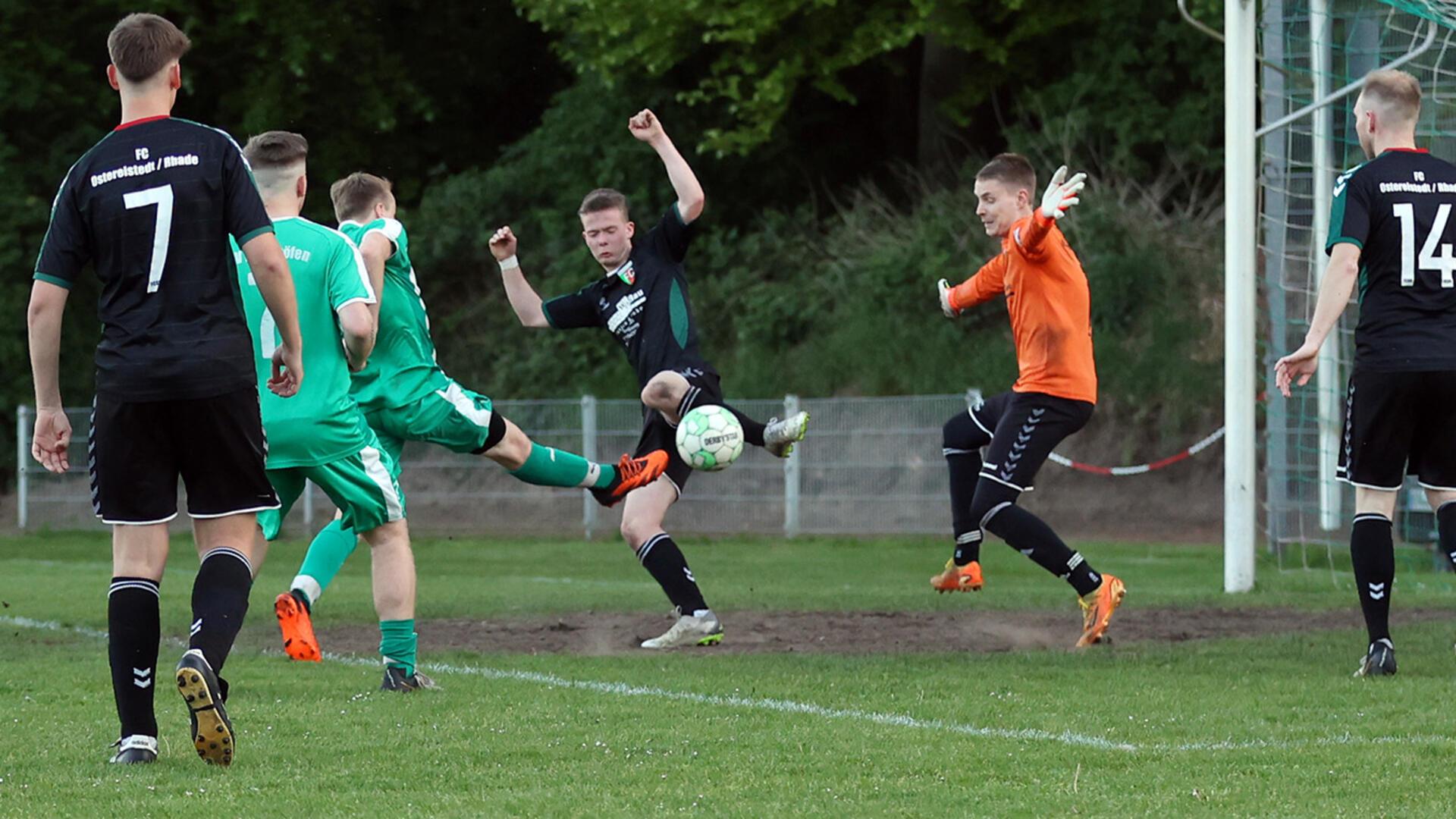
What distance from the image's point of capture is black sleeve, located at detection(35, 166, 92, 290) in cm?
520

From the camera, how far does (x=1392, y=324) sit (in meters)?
7.15

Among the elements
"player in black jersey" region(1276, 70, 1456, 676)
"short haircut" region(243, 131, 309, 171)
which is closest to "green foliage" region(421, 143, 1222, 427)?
"player in black jersey" region(1276, 70, 1456, 676)

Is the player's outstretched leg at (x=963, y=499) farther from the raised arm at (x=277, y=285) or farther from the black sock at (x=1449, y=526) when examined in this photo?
the raised arm at (x=277, y=285)

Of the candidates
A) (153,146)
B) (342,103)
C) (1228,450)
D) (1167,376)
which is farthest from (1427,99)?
(342,103)

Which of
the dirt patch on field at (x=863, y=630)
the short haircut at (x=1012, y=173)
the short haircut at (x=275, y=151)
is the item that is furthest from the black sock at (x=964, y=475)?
the short haircut at (x=275, y=151)

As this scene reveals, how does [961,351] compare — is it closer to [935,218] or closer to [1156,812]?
[935,218]

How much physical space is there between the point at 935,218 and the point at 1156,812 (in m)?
21.2

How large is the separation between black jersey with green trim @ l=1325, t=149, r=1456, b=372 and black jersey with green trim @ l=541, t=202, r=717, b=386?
298 centimetres

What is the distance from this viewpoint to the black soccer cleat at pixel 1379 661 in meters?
7.09

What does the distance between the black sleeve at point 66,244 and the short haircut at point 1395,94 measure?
4896 mm

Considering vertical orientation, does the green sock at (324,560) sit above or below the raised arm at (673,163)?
below

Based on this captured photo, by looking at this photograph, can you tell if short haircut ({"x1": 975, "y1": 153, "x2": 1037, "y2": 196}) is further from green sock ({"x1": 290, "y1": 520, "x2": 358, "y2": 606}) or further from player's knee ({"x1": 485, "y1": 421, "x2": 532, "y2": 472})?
green sock ({"x1": 290, "y1": 520, "x2": 358, "y2": 606})

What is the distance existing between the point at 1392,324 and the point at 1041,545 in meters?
1.99

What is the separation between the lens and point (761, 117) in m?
24.7
